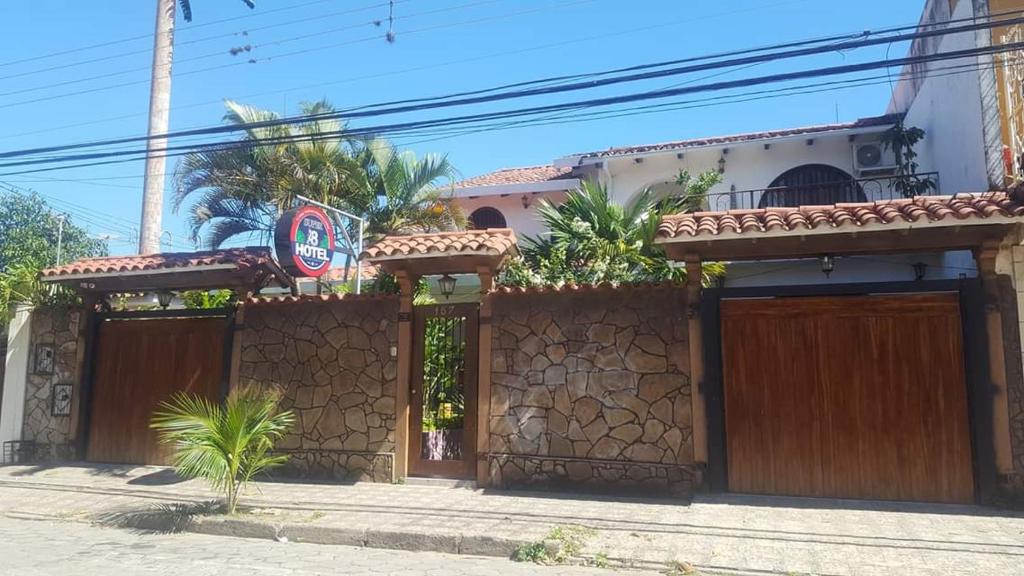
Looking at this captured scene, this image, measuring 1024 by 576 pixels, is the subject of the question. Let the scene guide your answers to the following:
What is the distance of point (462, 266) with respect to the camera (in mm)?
9562

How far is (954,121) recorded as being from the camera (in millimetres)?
11789

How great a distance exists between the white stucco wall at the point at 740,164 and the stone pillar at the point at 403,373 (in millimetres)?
7598

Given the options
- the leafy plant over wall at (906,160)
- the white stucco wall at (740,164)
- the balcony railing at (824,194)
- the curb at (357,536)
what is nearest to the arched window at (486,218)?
the white stucco wall at (740,164)

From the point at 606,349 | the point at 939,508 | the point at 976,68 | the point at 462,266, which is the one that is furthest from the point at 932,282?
the point at 462,266

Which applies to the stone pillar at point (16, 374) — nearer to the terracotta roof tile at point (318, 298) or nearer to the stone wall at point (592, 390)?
the terracotta roof tile at point (318, 298)

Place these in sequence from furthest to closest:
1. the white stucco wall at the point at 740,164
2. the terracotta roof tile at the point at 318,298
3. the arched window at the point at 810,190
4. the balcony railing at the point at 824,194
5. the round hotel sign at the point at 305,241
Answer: the white stucco wall at the point at 740,164
the arched window at the point at 810,190
the balcony railing at the point at 824,194
the terracotta roof tile at the point at 318,298
the round hotel sign at the point at 305,241

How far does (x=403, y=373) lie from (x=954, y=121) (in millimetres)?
9919

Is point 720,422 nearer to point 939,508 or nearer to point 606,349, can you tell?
point 606,349

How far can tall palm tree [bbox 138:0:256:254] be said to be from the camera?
654 inches

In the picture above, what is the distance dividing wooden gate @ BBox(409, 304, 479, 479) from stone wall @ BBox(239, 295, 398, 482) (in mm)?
355

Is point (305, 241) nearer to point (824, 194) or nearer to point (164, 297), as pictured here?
point (164, 297)

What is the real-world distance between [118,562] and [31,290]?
7699 millimetres

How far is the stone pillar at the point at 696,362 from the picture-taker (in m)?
8.44

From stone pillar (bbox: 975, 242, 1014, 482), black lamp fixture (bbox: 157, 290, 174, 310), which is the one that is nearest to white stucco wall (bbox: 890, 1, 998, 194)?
stone pillar (bbox: 975, 242, 1014, 482)
